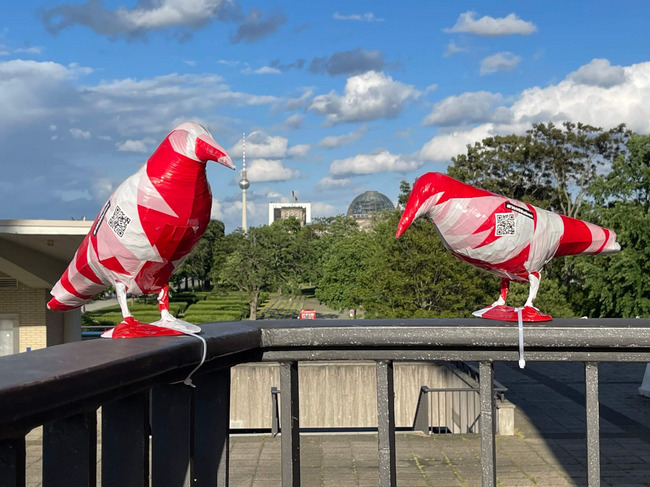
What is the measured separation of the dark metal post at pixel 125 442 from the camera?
1918 millimetres

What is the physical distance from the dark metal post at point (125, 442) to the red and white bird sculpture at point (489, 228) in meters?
1.65

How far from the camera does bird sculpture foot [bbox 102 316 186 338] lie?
251 centimetres

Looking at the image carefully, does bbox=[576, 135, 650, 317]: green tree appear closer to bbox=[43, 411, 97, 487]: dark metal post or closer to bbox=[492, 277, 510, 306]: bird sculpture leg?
bbox=[492, 277, 510, 306]: bird sculpture leg

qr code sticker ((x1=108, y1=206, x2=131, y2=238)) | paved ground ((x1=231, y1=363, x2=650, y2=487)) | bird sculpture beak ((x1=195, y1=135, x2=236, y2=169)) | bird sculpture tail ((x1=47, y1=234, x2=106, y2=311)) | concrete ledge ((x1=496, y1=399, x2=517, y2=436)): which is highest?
bird sculpture beak ((x1=195, y1=135, x2=236, y2=169))

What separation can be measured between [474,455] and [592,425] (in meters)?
9.82

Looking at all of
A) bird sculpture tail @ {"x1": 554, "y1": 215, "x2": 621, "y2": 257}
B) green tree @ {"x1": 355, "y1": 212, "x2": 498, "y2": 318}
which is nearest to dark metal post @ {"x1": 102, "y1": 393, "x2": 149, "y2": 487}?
bird sculpture tail @ {"x1": 554, "y1": 215, "x2": 621, "y2": 257}

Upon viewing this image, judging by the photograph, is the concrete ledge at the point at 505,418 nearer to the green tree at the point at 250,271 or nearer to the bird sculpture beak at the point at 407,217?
the bird sculpture beak at the point at 407,217

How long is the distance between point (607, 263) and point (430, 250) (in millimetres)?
7639

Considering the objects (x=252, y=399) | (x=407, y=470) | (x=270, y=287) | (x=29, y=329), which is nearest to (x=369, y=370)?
(x=252, y=399)

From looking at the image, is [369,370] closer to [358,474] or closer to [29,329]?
[358,474]

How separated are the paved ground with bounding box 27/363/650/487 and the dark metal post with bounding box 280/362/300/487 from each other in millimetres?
7551


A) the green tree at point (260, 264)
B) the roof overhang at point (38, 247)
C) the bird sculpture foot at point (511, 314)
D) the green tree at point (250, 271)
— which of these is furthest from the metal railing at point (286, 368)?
the green tree at point (250, 271)

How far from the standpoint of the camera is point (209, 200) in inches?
108

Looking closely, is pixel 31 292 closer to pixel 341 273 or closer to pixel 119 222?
pixel 119 222
